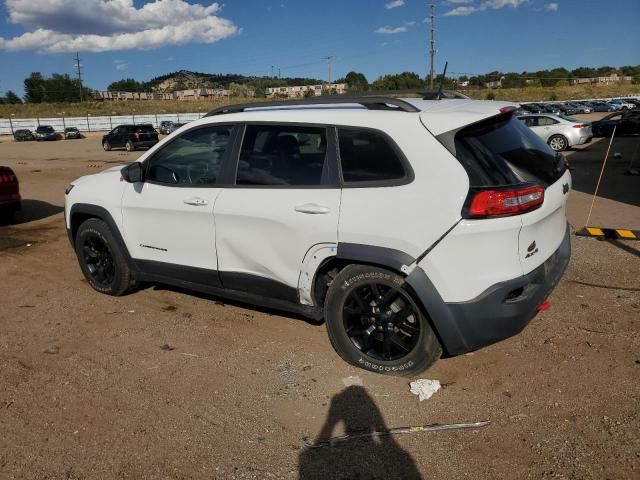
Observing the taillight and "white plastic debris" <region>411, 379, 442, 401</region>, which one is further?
"white plastic debris" <region>411, 379, 442, 401</region>

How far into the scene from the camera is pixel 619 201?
942 centimetres

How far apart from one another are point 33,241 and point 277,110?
541cm

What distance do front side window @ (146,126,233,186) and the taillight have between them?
1986 millimetres

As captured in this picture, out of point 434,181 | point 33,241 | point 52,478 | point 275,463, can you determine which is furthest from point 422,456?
point 33,241

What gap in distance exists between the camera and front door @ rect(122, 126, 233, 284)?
392 centimetres

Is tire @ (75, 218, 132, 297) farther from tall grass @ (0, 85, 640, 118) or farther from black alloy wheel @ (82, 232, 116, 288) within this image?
tall grass @ (0, 85, 640, 118)

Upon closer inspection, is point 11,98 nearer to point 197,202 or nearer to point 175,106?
point 175,106

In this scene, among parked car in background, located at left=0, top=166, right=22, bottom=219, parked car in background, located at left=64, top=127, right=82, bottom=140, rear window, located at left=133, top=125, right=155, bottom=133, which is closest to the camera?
parked car in background, located at left=0, top=166, right=22, bottom=219

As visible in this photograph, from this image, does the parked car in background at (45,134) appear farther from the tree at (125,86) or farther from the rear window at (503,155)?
the tree at (125,86)

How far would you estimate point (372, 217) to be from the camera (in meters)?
3.10

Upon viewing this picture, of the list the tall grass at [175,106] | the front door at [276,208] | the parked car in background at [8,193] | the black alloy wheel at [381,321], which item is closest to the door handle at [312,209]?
the front door at [276,208]

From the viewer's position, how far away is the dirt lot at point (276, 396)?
8.52ft

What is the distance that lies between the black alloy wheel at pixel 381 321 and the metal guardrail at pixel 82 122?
53.0 metres

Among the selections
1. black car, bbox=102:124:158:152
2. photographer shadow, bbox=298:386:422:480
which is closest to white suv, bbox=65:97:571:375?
photographer shadow, bbox=298:386:422:480
